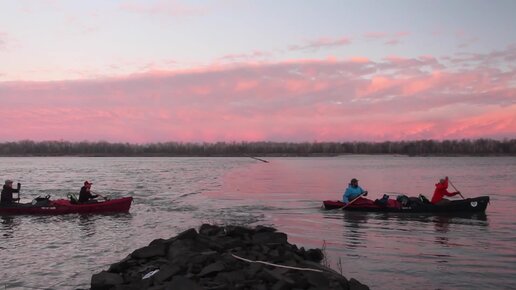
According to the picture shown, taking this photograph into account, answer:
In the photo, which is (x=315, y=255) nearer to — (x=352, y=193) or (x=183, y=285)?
(x=183, y=285)

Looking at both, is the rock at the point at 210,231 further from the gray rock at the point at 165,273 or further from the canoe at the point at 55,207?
Answer: the canoe at the point at 55,207

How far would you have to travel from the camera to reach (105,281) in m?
9.36

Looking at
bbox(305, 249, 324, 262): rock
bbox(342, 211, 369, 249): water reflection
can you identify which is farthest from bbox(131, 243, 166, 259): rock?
bbox(342, 211, 369, 249): water reflection

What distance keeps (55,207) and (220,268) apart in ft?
53.0

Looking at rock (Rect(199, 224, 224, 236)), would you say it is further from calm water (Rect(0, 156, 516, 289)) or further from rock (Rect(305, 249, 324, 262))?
rock (Rect(305, 249, 324, 262))

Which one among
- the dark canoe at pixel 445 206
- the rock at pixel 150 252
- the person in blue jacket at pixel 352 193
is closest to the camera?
the rock at pixel 150 252

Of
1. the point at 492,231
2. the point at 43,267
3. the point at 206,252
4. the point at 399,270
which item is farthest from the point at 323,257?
the point at 492,231

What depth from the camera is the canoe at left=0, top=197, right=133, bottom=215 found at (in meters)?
22.7

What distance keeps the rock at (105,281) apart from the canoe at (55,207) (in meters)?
14.2

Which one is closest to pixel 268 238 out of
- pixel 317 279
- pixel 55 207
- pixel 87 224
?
pixel 317 279

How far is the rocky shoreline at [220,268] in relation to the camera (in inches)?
340

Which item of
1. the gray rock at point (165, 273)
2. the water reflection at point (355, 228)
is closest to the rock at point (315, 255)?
the water reflection at point (355, 228)

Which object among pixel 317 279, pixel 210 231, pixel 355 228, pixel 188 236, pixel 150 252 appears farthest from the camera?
pixel 355 228

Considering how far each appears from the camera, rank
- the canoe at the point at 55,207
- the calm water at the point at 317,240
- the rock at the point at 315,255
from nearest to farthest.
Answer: the calm water at the point at 317,240 → the rock at the point at 315,255 → the canoe at the point at 55,207
